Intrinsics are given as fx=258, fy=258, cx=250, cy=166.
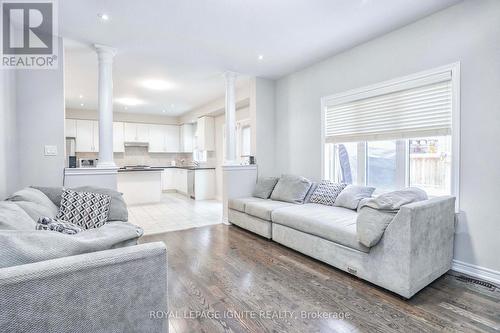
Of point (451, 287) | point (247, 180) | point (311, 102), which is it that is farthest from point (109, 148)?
point (451, 287)

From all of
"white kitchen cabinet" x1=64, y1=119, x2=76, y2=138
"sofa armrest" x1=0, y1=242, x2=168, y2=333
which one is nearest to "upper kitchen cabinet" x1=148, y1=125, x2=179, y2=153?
"white kitchen cabinet" x1=64, y1=119, x2=76, y2=138

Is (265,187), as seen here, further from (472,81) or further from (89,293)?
(89,293)

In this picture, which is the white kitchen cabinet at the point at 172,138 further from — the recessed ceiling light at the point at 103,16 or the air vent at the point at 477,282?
the air vent at the point at 477,282

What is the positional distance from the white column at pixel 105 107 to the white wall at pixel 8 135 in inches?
34.5

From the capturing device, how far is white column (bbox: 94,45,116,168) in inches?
139

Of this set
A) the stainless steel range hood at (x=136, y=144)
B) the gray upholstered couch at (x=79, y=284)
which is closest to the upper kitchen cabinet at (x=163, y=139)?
the stainless steel range hood at (x=136, y=144)

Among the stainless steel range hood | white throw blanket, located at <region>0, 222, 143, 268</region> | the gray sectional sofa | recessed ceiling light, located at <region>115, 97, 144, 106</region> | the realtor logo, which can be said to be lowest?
the gray sectional sofa

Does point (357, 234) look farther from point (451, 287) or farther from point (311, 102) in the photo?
point (311, 102)

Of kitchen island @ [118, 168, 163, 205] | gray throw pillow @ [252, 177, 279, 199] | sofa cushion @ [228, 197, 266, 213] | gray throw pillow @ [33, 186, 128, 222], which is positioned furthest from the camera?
kitchen island @ [118, 168, 163, 205]

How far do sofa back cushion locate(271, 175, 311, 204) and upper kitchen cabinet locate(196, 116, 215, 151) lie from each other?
3871 millimetres

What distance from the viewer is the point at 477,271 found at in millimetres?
2432

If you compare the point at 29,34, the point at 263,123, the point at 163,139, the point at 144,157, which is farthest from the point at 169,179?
the point at 29,34

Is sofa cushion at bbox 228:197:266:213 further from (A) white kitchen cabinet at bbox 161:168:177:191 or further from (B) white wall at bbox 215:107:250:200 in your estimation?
(A) white kitchen cabinet at bbox 161:168:177:191

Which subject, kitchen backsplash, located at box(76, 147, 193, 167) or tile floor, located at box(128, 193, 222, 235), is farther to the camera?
kitchen backsplash, located at box(76, 147, 193, 167)
